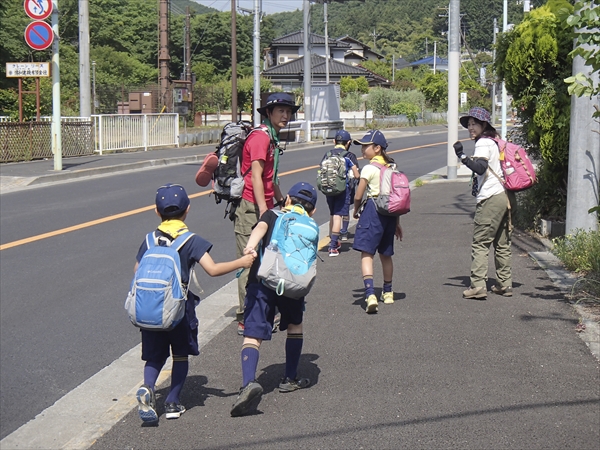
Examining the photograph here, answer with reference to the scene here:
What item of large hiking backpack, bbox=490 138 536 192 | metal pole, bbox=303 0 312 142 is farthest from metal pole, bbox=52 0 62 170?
large hiking backpack, bbox=490 138 536 192

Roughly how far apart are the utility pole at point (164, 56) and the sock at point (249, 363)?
40565 mm

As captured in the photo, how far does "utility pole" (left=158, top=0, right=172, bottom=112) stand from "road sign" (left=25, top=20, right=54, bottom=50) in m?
22.5

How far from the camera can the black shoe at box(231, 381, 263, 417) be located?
4.97 metres

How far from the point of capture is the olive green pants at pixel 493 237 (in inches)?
299

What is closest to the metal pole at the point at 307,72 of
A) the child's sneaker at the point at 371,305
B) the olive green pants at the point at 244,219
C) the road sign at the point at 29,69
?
the road sign at the point at 29,69

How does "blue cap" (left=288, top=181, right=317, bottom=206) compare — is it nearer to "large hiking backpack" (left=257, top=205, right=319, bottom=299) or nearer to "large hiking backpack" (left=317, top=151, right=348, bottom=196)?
"large hiking backpack" (left=257, top=205, right=319, bottom=299)

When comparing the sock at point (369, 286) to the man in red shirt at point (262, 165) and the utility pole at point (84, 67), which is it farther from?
the utility pole at point (84, 67)

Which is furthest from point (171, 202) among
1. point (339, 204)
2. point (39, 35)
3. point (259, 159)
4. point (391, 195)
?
point (39, 35)

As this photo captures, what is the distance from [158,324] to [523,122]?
7.45 meters

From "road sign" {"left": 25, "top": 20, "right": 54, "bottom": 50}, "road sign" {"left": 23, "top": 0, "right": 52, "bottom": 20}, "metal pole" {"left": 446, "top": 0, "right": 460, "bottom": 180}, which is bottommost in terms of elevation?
"metal pole" {"left": 446, "top": 0, "right": 460, "bottom": 180}

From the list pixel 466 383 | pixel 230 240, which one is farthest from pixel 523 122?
pixel 466 383

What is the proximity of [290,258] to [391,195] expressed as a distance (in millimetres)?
2380

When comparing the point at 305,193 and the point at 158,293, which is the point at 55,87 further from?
→ the point at 158,293

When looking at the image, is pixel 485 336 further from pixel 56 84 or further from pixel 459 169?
pixel 56 84
